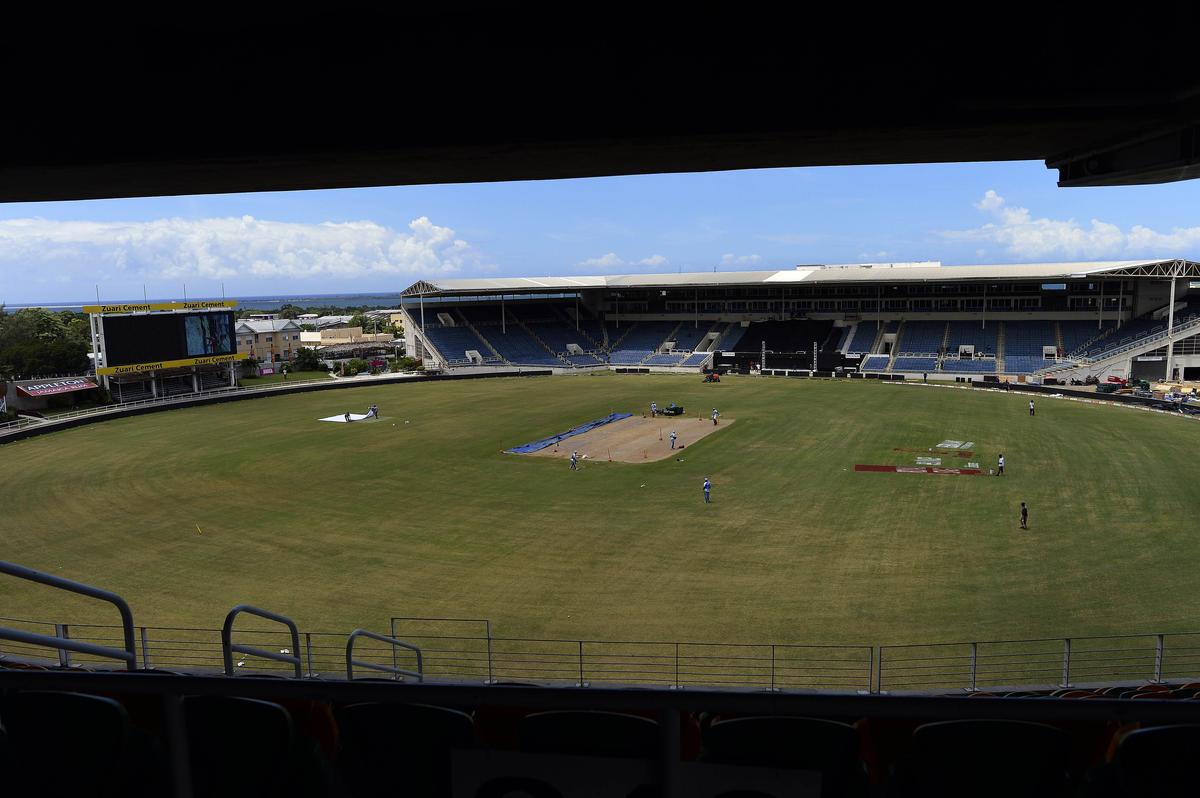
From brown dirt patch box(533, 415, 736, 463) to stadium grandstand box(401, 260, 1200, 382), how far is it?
29.8m

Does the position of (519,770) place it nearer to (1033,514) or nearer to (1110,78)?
(1110,78)

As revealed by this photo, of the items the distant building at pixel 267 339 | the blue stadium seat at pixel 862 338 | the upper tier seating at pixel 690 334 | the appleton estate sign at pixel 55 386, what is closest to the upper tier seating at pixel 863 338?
the blue stadium seat at pixel 862 338

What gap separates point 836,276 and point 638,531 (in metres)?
56.8

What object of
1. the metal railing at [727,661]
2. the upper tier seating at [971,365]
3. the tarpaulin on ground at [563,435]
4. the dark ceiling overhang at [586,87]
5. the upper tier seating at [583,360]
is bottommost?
the metal railing at [727,661]

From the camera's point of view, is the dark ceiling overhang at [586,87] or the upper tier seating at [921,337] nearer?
the dark ceiling overhang at [586,87]

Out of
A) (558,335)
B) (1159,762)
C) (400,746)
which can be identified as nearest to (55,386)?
(558,335)

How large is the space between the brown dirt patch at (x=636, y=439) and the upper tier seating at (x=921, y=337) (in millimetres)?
32119

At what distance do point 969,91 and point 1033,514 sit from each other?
19.7m

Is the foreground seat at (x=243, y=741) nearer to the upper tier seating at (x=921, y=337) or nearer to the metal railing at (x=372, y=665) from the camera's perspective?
the metal railing at (x=372, y=665)

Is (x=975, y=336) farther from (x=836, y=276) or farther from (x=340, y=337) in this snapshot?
(x=340, y=337)

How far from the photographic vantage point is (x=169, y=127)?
662cm

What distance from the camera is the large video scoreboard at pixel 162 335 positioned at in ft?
158

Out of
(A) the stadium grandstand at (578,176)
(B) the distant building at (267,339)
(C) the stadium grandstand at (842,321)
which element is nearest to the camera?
(A) the stadium grandstand at (578,176)

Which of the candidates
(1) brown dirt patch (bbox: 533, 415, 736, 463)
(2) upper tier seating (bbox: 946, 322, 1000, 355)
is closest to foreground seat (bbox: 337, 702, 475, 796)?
(1) brown dirt patch (bbox: 533, 415, 736, 463)
